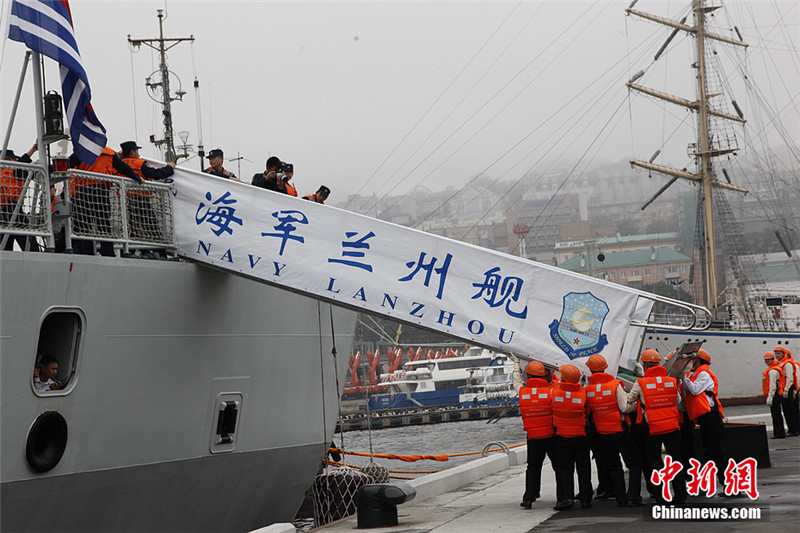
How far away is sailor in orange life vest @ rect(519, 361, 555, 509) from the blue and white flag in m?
5.20

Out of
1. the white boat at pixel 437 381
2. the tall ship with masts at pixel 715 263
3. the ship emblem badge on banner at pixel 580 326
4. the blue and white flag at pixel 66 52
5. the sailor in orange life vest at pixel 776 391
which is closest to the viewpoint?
the blue and white flag at pixel 66 52

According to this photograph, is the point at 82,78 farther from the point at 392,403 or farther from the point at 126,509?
the point at 392,403

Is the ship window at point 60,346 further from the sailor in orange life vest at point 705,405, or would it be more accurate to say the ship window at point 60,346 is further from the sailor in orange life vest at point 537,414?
the sailor in orange life vest at point 705,405

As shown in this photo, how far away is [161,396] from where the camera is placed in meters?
9.71

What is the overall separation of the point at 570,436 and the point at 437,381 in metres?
61.6

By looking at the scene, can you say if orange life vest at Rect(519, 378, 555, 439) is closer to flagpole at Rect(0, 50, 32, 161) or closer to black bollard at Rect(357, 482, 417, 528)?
black bollard at Rect(357, 482, 417, 528)

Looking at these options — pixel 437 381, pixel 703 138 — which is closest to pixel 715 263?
pixel 703 138

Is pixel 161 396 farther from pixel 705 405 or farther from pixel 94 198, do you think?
pixel 705 405

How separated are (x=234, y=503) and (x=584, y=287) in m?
5.21

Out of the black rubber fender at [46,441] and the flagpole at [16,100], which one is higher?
the flagpole at [16,100]

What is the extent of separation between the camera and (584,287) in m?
9.84

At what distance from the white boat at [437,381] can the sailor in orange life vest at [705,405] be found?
5380 cm

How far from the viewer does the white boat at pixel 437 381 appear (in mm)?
66000

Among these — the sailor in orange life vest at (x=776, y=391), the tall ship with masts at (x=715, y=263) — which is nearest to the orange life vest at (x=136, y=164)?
the sailor in orange life vest at (x=776, y=391)
